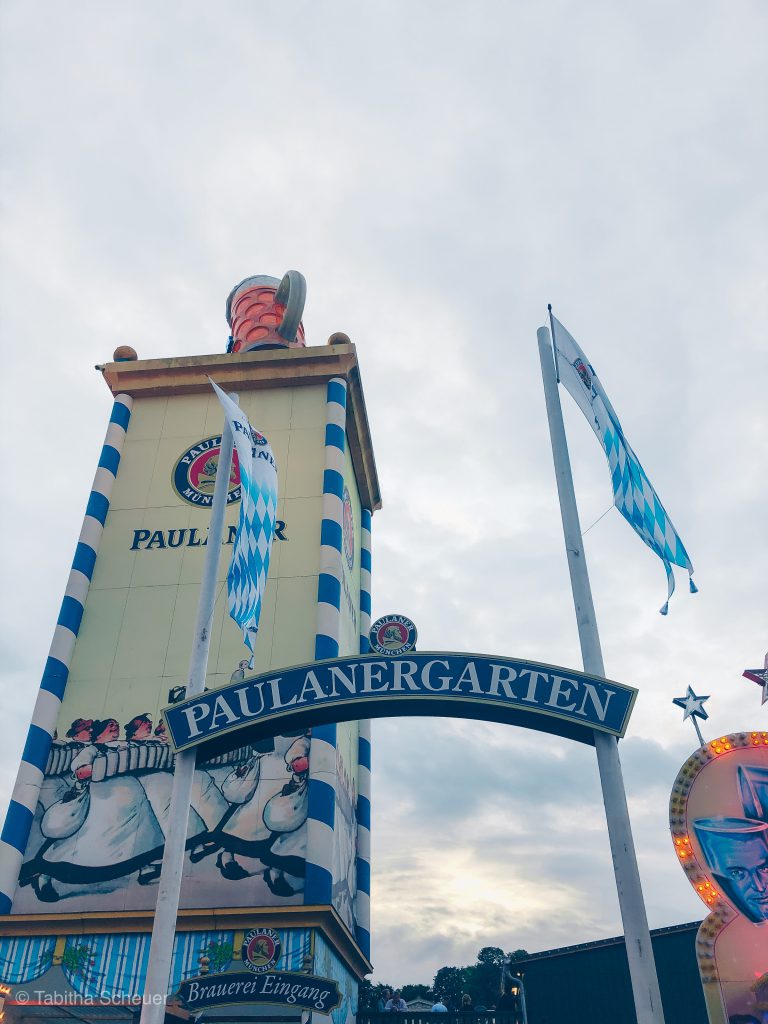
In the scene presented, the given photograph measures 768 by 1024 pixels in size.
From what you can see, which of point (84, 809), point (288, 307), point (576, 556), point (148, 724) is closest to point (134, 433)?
point (288, 307)

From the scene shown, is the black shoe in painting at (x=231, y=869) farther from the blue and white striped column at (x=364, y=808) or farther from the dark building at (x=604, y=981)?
the dark building at (x=604, y=981)

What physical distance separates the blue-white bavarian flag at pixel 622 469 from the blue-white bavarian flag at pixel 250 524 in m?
4.64

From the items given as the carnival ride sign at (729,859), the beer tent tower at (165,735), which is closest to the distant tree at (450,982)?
the beer tent tower at (165,735)

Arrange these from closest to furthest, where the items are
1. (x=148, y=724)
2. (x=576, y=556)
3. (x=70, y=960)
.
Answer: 1. (x=576, y=556)
2. (x=70, y=960)
3. (x=148, y=724)

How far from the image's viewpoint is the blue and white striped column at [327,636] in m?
15.0

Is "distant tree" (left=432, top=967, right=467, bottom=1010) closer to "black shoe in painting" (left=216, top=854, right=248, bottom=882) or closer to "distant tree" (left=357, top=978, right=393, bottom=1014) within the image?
"distant tree" (left=357, top=978, right=393, bottom=1014)

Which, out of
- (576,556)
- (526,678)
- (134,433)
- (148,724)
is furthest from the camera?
(134,433)

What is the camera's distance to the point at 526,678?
1039 cm

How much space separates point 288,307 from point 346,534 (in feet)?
20.8

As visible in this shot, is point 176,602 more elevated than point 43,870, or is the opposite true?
point 176,602

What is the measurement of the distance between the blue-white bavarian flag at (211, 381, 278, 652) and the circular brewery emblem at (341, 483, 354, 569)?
8.78 metres

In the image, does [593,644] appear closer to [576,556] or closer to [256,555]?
[576,556]

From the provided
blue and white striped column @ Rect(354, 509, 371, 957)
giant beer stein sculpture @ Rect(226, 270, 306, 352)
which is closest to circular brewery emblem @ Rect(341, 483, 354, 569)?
blue and white striped column @ Rect(354, 509, 371, 957)

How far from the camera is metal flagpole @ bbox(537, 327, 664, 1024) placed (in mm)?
→ 8570
